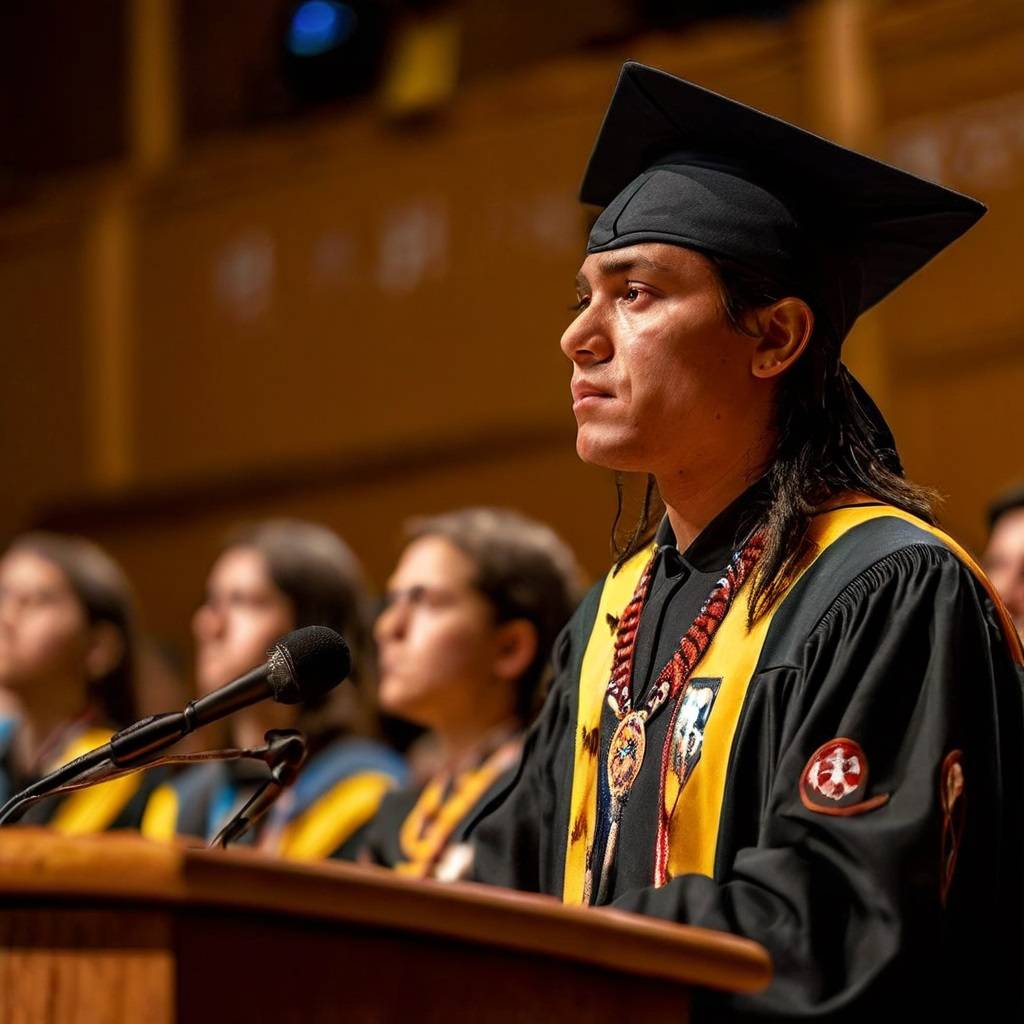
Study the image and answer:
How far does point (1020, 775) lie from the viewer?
1.89 meters

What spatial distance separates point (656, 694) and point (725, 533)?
0.21 meters

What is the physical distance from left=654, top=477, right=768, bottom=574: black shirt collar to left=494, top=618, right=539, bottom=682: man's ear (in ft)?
5.30

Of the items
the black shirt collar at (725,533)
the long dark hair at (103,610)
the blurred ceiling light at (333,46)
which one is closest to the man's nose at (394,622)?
the long dark hair at (103,610)

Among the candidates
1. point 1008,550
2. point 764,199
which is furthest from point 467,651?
point 764,199

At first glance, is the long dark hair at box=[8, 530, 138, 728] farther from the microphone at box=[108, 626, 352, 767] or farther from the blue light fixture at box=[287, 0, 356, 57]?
the blue light fixture at box=[287, 0, 356, 57]

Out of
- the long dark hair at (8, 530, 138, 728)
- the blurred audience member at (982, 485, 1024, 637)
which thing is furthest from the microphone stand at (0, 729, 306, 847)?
the long dark hair at (8, 530, 138, 728)

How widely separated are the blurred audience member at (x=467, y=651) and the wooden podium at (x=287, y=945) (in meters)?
2.25

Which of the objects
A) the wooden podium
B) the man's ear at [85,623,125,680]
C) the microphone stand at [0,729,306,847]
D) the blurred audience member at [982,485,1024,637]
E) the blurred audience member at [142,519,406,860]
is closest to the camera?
the wooden podium

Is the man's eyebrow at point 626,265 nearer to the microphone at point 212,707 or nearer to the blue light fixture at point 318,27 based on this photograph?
the microphone at point 212,707

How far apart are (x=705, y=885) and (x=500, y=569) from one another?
6.75ft

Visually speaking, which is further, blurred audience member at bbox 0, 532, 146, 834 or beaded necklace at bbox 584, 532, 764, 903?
blurred audience member at bbox 0, 532, 146, 834

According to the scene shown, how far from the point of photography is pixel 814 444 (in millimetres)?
2168

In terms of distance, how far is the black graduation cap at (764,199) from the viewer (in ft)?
7.09

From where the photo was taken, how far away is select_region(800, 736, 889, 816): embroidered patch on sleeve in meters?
1.77
